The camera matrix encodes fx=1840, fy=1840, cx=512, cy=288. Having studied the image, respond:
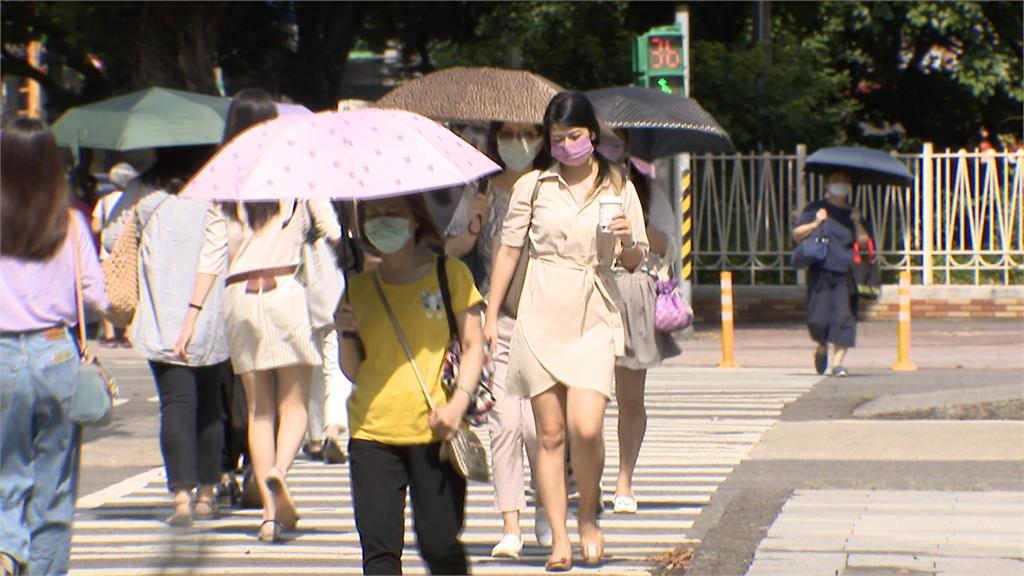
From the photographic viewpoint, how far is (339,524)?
26.6 ft

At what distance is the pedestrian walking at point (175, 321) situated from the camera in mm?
7891

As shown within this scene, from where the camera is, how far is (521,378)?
6883 millimetres

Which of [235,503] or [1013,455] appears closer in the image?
[235,503]

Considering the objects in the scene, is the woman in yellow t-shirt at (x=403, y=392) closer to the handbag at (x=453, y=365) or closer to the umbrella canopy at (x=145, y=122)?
the handbag at (x=453, y=365)

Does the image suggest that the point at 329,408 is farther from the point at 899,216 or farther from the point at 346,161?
the point at 899,216

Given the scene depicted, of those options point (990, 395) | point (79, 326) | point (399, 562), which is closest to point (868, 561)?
point (399, 562)

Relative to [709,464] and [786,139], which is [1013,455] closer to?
[709,464]

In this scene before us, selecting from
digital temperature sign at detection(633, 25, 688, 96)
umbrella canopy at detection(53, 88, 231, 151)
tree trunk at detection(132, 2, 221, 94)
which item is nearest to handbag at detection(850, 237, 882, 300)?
digital temperature sign at detection(633, 25, 688, 96)

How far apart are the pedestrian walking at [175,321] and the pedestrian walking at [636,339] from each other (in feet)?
5.68

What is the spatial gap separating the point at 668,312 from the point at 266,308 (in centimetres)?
176

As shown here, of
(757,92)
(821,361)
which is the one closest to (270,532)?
(821,361)

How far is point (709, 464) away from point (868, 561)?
10.8 feet

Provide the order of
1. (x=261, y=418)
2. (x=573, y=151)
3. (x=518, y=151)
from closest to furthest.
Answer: (x=573, y=151) → (x=518, y=151) → (x=261, y=418)

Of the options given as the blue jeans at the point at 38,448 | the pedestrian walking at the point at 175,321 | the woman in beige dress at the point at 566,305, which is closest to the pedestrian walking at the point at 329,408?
the pedestrian walking at the point at 175,321
